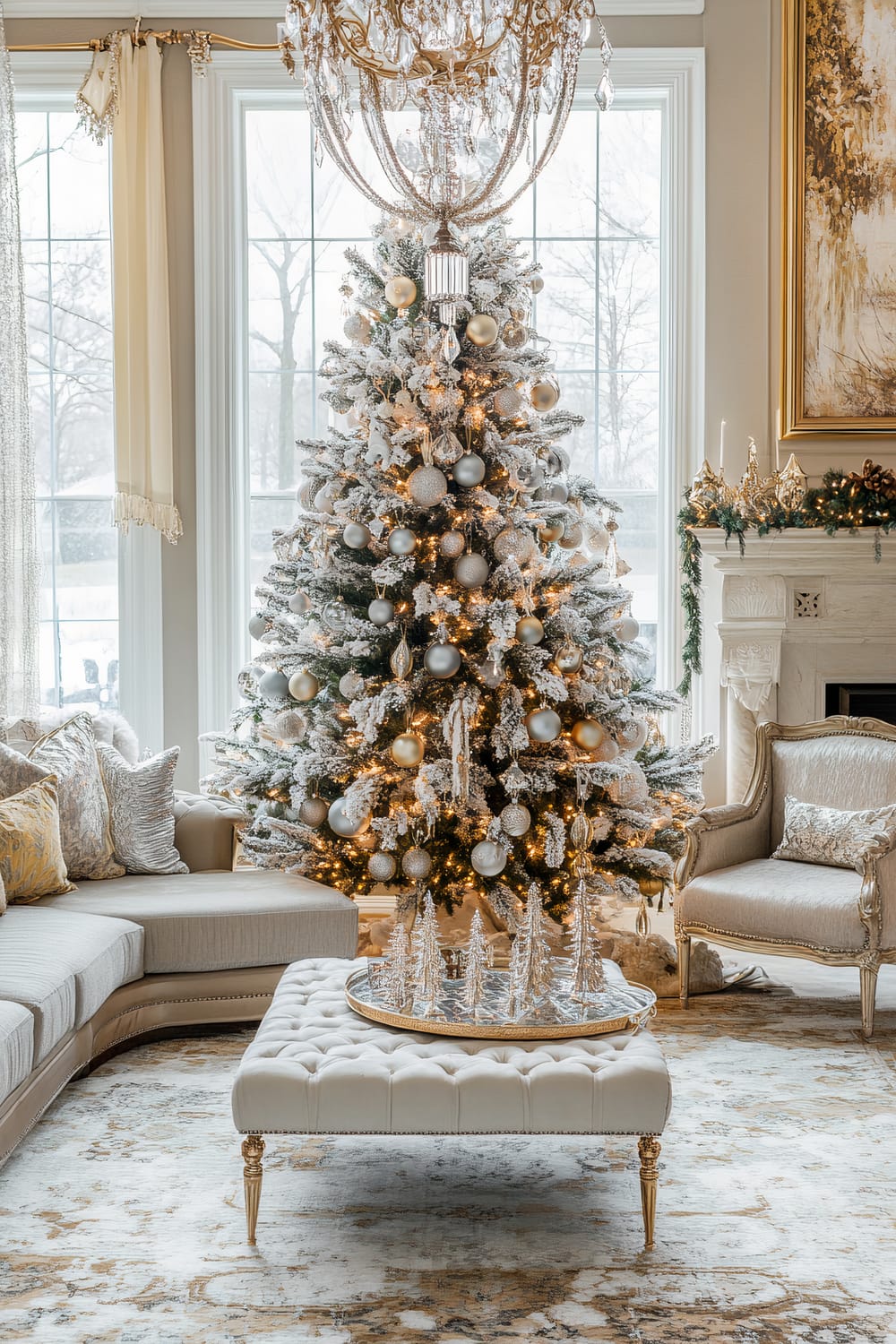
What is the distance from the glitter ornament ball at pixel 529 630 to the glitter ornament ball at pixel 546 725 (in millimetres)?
238

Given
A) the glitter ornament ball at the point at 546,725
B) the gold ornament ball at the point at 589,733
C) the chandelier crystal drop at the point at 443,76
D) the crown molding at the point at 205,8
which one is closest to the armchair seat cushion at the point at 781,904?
the gold ornament ball at the point at 589,733

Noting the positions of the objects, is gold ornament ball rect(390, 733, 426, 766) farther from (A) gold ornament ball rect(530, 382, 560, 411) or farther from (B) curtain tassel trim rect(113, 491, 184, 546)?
(B) curtain tassel trim rect(113, 491, 184, 546)

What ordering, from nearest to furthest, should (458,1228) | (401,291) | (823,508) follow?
(458,1228), (401,291), (823,508)

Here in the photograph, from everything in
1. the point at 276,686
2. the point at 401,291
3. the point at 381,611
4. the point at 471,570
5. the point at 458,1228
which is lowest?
the point at 458,1228

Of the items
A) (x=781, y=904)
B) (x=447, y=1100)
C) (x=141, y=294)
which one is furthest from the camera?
(x=141, y=294)

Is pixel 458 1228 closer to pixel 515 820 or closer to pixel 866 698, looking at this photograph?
pixel 515 820

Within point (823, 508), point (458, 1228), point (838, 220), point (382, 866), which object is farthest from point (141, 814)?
point (838, 220)

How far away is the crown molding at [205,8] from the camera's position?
17.8 feet

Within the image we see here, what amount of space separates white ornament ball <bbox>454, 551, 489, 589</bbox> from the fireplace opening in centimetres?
210

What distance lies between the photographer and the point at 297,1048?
2.74 meters

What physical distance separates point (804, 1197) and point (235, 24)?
5.03 metres

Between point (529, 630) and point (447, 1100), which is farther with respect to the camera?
point (529, 630)

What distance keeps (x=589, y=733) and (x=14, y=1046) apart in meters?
2.07

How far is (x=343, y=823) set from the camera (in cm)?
420
